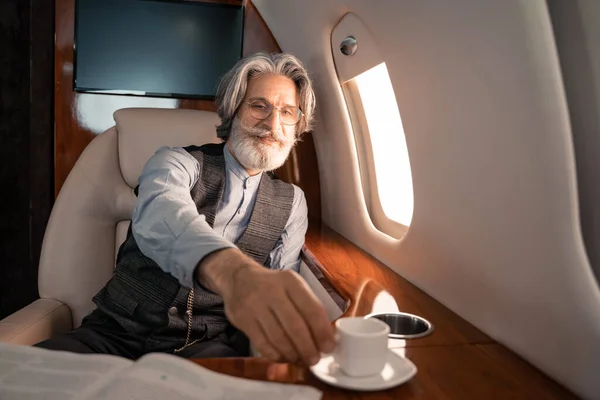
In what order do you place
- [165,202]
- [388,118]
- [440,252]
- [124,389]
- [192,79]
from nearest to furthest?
[124,389] → [165,202] → [440,252] → [388,118] → [192,79]

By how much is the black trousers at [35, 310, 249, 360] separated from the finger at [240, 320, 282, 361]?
74 centimetres

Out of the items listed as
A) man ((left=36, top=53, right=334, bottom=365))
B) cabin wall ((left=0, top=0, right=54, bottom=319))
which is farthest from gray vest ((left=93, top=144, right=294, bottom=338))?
cabin wall ((left=0, top=0, right=54, bottom=319))

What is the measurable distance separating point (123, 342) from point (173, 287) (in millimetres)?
201

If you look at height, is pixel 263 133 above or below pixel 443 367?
above

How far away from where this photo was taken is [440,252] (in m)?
1.27

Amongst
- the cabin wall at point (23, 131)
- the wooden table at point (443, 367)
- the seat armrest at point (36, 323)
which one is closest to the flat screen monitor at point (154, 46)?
the cabin wall at point (23, 131)

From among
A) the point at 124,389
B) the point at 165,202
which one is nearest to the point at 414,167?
the point at 165,202

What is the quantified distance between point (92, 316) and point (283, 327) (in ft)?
3.25

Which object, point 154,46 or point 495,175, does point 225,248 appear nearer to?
point 495,175

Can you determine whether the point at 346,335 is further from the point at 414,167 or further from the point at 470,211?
the point at 414,167

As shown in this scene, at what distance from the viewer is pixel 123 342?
58.9 inches

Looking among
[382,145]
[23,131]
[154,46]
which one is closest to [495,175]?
[382,145]

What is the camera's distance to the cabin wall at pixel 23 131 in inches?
94.8

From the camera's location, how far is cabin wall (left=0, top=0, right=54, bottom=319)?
7.90ft
